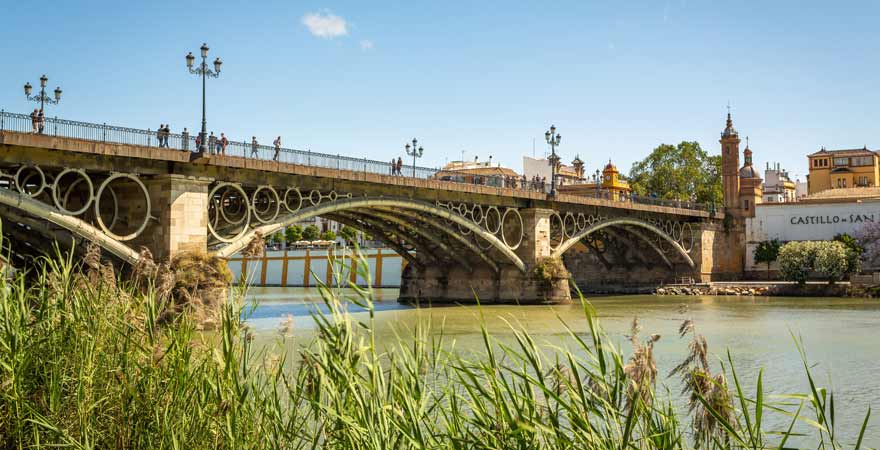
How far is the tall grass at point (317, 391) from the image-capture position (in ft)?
16.7

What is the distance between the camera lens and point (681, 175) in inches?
3046

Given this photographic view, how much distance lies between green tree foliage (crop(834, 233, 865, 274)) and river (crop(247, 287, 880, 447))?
570 centimetres

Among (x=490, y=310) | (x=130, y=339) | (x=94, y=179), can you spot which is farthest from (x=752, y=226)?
(x=130, y=339)

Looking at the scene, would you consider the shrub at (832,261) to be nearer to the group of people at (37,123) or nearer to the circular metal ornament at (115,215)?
the circular metal ornament at (115,215)

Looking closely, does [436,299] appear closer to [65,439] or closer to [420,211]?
[420,211]

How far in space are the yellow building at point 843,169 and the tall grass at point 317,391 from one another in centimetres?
8881

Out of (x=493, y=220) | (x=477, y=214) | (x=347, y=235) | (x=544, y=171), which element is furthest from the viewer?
(x=544, y=171)

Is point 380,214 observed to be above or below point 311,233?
below

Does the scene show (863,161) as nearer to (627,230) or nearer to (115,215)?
(627,230)

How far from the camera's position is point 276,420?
6117 mm

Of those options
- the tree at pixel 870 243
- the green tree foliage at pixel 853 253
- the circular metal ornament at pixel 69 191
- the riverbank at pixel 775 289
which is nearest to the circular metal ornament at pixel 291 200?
the circular metal ornament at pixel 69 191

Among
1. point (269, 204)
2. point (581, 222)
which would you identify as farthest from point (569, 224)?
point (269, 204)

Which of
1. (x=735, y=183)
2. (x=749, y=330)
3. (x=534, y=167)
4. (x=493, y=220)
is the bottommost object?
(x=749, y=330)

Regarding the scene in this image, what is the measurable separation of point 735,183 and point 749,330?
35679mm
